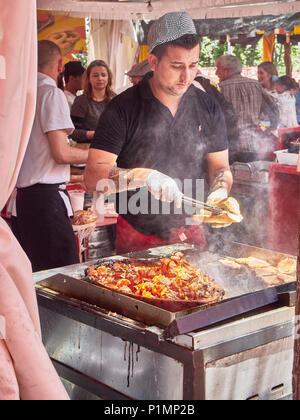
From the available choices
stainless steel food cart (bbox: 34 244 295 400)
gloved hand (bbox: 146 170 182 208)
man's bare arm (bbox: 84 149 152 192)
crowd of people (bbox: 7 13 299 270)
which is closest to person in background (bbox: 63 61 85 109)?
crowd of people (bbox: 7 13 299 270)

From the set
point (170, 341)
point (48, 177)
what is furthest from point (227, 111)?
point (170, 341)

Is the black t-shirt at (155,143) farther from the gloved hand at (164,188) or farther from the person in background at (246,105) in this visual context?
the person in background at (246,105)

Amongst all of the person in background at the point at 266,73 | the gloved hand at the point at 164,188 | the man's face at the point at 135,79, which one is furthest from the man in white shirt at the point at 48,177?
the person in background at the point at 266,73

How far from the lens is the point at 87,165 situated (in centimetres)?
302

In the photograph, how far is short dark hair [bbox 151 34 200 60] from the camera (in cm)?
286

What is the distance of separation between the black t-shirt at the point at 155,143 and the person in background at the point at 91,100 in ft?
0.83

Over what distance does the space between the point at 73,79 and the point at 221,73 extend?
1040 millimetres

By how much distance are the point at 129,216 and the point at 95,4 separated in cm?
140

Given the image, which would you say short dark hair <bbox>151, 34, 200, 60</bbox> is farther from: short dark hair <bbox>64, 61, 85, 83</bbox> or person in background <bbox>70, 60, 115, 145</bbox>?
short dark hair <bbox>64, 61, 85, 83</bbox>

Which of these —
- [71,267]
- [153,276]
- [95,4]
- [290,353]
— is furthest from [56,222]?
[290,353]

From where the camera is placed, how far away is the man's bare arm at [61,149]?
3037 mm

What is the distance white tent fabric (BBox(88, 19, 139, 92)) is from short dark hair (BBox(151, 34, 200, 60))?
38cm

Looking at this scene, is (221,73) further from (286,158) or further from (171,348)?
(171,348)
